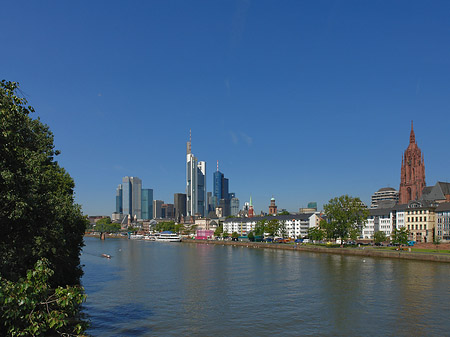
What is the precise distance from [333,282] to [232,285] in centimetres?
1440

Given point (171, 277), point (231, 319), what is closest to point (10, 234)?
point (231, 319)

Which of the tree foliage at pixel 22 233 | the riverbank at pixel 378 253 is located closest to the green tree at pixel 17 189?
the tree foliage at pixel 22 233

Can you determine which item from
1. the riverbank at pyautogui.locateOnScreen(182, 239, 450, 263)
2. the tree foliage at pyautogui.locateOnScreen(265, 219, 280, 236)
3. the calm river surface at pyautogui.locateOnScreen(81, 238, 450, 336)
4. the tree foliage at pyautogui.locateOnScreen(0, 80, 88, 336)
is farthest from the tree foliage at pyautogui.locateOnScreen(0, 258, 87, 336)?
the tree foliage at pyautogui.locateOnScreen(265, 219, 280, 236)

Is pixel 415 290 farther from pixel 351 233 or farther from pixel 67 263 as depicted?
pixel 351 233

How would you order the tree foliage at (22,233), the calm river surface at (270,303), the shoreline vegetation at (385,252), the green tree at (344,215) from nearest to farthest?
the tree foliage at (22,233) < the calm river surface at (270,303) < the shoreline vegetation at (385,252) < the green tree at (344,215)

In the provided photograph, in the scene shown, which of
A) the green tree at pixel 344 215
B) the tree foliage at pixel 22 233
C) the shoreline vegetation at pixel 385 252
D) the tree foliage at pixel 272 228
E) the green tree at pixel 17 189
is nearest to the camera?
the tree foliage at pixel 22 233

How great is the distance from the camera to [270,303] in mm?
42906

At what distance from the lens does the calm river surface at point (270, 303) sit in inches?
1297

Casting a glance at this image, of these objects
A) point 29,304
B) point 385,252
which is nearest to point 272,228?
point 385,252

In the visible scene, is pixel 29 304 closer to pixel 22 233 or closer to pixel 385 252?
pixel 22 233

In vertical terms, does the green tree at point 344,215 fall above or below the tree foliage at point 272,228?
above

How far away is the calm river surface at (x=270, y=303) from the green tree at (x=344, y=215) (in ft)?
195

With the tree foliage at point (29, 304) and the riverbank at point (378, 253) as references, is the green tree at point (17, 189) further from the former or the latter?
the riverbank at point (378, 253)

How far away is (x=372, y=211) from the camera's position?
180375 mm
